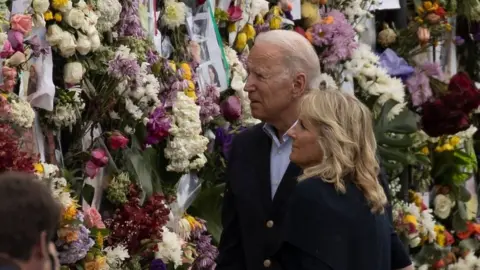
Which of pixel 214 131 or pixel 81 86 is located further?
pixel 214 131

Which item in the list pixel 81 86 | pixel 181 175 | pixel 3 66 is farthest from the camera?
pixel 181 175

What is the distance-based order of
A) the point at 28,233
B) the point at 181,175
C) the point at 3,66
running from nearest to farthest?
the point at 28,233, the point at 3,66, the point at 181,175

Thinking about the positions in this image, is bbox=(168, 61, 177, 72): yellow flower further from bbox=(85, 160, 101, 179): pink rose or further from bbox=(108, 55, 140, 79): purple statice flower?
bbox=(85, 160, 101, 179): pink rose

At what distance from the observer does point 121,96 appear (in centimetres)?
489

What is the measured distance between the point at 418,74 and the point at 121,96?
263cm

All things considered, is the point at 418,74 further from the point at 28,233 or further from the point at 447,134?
the point at 28,233

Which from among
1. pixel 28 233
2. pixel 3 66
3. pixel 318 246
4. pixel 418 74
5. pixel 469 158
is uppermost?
pixel 28 233

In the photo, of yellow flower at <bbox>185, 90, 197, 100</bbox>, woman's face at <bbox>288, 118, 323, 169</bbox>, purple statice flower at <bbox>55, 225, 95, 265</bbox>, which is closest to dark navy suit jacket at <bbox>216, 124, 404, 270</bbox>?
woman's face at <bbox>288, 118, 323, 169</bbox>

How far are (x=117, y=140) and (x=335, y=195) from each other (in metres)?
1.33

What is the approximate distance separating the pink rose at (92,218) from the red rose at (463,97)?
8.96 feet

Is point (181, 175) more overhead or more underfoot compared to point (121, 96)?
more underfoot

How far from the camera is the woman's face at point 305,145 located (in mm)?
3828

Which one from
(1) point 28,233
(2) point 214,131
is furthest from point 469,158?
(1) point 28,233

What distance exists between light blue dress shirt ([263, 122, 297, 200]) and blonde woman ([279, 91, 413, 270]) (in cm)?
37
